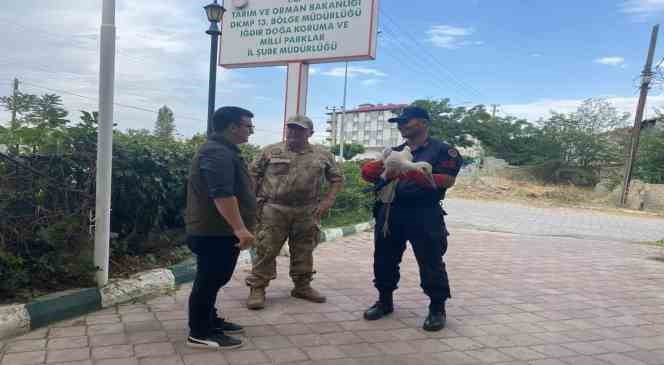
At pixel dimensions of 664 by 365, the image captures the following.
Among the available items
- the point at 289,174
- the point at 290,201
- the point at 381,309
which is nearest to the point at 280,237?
the point at 290,201

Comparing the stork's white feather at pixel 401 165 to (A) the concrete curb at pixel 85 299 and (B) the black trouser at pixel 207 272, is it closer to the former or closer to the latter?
(B) the black trouser at pixel 207 272

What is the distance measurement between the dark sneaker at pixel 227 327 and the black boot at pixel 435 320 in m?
1.34

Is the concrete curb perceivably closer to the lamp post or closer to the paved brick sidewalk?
the paved brick sidewalk

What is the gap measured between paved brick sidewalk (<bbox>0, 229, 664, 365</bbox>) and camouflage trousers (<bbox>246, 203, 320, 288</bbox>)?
0.28m

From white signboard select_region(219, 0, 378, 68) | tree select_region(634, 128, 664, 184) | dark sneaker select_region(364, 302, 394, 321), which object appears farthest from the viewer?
tree select_region(634, 128, 664, 184)

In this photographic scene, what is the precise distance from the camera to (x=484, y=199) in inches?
950

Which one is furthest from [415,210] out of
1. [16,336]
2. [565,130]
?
[565,130]

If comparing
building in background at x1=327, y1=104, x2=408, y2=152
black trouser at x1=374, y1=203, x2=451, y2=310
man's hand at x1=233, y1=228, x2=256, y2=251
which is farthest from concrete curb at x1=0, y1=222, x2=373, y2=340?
building in background at x1=327, y1=104, x2=408, y2=152

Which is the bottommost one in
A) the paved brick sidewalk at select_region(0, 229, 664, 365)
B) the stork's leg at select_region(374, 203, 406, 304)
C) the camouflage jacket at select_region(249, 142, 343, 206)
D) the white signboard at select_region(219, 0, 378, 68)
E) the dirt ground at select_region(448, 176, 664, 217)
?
the dirt ground at select_region(448, 176, 664, 217)

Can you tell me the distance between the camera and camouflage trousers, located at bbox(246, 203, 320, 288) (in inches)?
156

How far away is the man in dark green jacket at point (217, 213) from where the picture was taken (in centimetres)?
268

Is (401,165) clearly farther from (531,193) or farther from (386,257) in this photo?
(531,193)

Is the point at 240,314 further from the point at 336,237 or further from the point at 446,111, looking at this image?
the point at 446,111

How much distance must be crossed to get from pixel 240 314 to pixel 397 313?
4.13 feet
